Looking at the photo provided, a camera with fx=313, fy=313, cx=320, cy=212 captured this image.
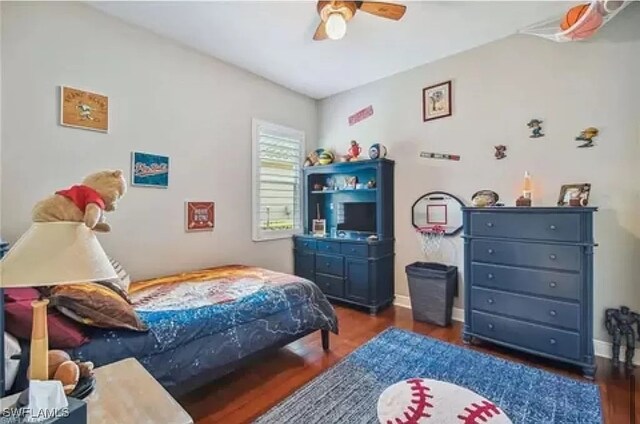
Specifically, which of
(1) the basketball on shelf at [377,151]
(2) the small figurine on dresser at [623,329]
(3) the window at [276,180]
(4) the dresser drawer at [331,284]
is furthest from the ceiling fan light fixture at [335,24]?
(2) the small figurine on dresser at [623,329]

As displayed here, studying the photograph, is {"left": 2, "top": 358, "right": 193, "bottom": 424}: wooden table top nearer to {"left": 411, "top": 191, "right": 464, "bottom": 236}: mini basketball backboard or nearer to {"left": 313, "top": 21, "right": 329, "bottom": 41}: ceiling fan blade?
{"left": 313, "top": 21, "right": 329, "bottom": 41}: ceiling fan blade

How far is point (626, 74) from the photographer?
8.00 ft

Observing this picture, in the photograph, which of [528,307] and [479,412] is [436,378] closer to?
[479,412]

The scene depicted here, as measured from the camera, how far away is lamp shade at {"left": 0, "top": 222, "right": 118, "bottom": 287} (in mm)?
781

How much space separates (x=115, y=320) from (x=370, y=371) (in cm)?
167

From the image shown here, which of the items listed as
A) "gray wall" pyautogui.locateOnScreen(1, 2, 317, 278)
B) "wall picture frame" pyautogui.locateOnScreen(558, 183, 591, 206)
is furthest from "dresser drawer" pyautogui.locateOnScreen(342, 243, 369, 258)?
"wall picture frame" pyautogui.locateOnScreen(558, 183, 591, 206)

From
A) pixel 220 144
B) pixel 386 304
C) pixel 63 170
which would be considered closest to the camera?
pixel 63 170

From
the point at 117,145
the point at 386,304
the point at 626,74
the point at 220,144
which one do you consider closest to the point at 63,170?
the point at 117,145

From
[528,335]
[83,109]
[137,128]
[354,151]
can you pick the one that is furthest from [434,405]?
[83,109]

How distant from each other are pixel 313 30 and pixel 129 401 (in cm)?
292

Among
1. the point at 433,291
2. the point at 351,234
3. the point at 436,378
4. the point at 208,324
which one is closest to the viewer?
the point at 208,324

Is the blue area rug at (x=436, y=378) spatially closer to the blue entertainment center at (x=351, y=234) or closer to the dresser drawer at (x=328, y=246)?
the blue entertainment center at (x=351, y=234)

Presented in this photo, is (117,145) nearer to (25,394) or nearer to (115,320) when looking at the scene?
(115,320)

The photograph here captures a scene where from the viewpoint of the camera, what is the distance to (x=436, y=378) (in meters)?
2.16
